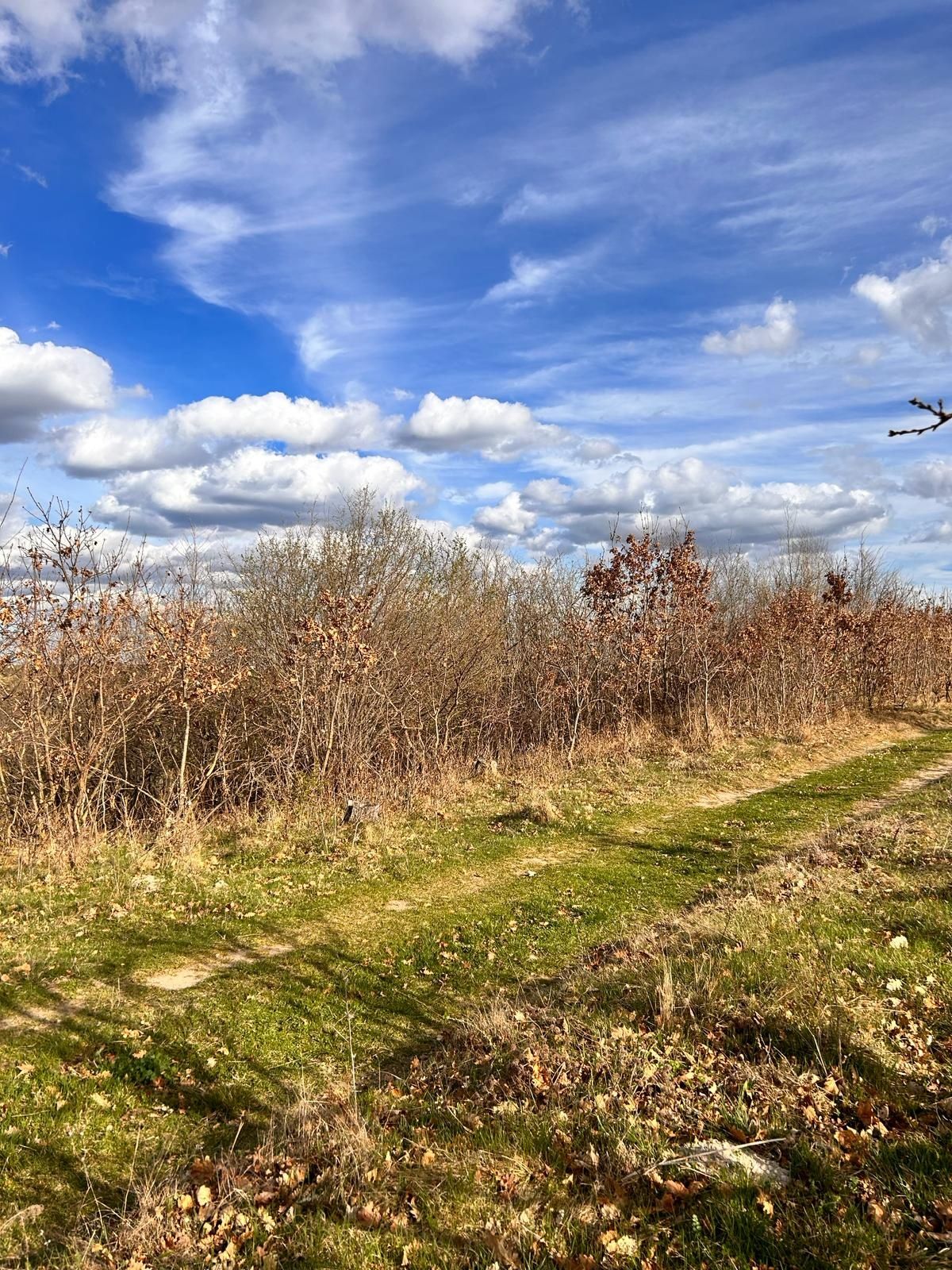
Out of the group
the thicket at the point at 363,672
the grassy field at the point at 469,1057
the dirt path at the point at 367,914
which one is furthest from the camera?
the thicket at the point at 363,672

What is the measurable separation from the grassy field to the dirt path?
4 cm

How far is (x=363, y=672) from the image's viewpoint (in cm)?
1321

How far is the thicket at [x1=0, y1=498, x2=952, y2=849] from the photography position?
10547 millimetres

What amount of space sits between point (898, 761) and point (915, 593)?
18.1 m

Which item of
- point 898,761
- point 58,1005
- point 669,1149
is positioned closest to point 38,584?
point 58,1005

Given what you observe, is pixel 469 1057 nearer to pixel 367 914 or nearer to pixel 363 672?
pixel 367 914

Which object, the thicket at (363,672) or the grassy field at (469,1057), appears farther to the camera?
the thicket at (363,672)

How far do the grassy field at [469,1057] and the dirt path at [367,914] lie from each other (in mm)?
39

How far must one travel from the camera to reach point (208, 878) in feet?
29.7

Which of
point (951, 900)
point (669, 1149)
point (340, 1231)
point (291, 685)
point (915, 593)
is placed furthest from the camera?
point (915, 593)

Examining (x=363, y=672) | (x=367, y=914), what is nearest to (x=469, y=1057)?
(x=367, y=914)

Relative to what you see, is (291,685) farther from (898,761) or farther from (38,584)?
(898,761)

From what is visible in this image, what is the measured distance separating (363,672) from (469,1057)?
851 cm

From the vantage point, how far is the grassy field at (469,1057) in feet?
11.7
